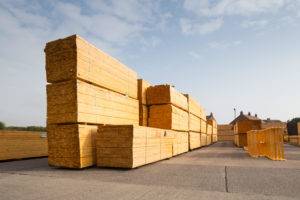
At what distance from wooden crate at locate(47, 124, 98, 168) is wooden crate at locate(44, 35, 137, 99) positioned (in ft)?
4.74

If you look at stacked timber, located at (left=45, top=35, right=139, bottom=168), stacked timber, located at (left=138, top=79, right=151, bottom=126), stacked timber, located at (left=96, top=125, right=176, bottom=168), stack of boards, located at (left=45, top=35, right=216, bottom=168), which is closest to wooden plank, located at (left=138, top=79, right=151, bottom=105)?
stacked timber, located at (left=138, top=79, right=151, bottom=126)

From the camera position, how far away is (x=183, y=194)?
211 inches

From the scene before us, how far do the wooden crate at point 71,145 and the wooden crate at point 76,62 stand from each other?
1.45 metres

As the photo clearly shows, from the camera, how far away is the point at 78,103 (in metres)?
8.93

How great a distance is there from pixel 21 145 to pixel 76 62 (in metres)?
5.73

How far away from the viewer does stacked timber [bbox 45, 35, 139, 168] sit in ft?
29.4

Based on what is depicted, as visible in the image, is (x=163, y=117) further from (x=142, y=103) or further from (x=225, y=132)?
(x=225, y=132)

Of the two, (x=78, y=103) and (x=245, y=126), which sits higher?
(x=78, y=103)

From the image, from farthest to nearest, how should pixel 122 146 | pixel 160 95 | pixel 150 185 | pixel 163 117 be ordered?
1. pixel 160 95
2. pixel 163 117
3. pixel 122 146
4. pixel 150 185

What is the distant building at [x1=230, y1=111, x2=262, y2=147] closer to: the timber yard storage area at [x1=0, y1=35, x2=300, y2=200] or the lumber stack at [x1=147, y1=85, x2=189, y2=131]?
the timber yard storage area at [x1=0, y1=35, x2=300, y2=200]

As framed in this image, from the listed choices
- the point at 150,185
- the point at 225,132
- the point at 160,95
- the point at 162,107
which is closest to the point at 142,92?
the point at 160,95

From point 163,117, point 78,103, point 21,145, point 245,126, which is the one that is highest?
point 78,103

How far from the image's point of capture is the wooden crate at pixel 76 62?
916 centimetres

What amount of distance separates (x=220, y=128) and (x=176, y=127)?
117 ft
